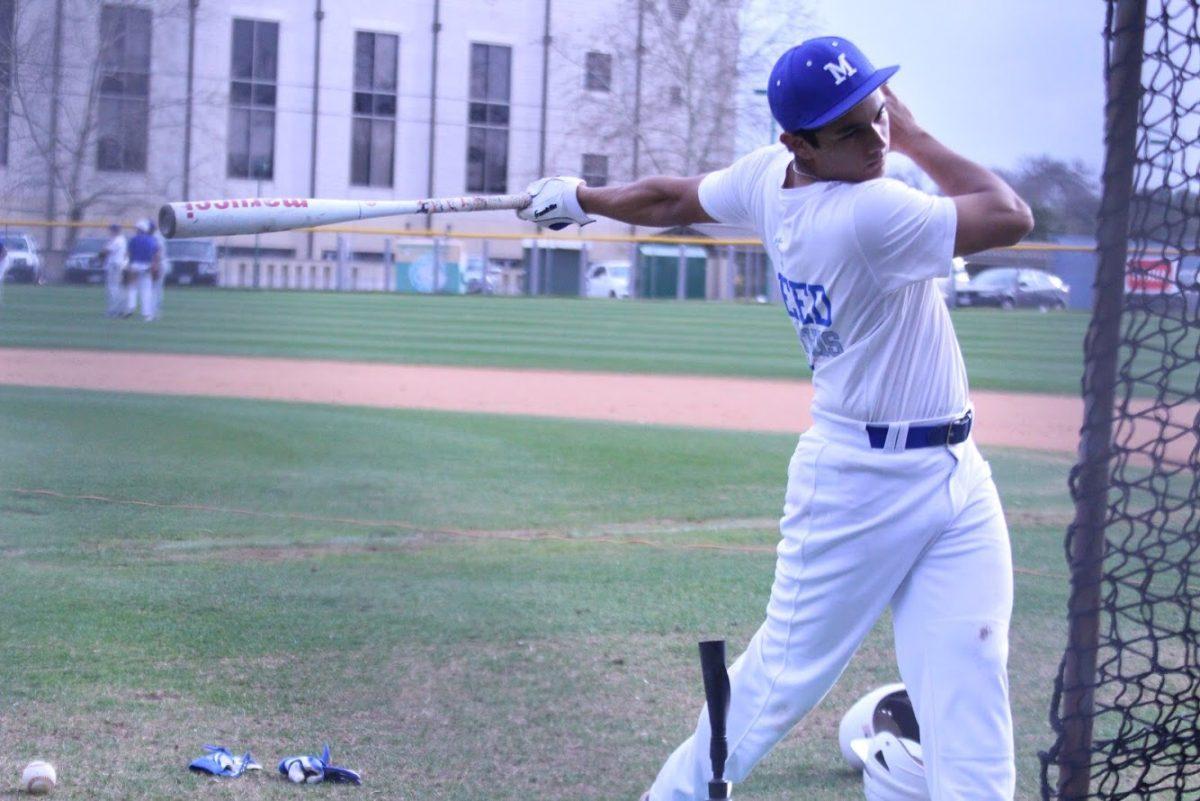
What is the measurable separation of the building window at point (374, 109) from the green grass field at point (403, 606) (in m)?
12.0

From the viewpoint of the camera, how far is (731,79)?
29.5m

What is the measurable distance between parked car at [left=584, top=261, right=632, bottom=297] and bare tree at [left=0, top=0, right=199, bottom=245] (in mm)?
19988

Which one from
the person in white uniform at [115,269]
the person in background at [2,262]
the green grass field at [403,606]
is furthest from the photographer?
the person in white uniform at [115,269]

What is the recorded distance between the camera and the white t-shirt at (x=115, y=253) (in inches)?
811

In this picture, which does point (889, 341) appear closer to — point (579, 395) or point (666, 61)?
point (579, 395)

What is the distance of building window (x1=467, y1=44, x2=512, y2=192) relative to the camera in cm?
2388

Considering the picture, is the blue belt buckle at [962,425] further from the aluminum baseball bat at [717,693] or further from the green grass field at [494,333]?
the green grass field at [494,333]

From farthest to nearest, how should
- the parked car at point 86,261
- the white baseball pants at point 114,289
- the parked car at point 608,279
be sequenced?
the parked car at point 608,279 < the white baseball pants at point 114,289 < the parked car at point 86,261

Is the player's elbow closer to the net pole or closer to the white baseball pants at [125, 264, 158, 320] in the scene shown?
the net pole

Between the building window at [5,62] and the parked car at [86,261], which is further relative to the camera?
the parked car at [86,261]

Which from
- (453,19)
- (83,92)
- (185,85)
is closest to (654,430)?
(83,92)

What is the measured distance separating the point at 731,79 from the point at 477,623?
82.9 ft

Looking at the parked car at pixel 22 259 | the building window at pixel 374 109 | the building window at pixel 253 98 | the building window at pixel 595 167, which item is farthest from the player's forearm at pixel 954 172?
the building window at pixel 595 167

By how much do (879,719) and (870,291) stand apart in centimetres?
160
